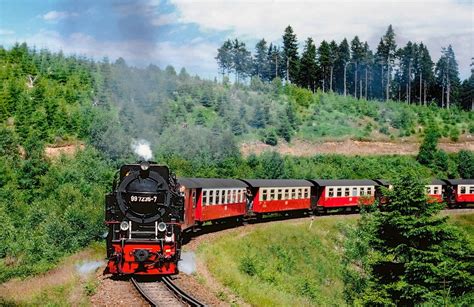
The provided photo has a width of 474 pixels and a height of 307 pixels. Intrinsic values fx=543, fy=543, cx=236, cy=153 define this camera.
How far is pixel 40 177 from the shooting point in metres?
48.6

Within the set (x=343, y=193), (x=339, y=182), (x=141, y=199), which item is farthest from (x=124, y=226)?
(x=343, y=193)

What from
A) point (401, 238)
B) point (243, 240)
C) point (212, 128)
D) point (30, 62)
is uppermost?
point (30, 62)

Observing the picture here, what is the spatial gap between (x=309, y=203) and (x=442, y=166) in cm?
3475

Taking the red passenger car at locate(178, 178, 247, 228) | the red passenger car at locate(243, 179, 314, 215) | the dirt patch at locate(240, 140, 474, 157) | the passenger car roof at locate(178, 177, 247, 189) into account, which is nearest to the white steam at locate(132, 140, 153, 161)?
the red passenger car at locate(178, 178, 247, 228)

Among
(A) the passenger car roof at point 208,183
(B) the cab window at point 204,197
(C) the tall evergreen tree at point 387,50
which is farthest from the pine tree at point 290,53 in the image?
(B) the cab window at point 204,197

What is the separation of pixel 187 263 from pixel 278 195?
1820 centimetres

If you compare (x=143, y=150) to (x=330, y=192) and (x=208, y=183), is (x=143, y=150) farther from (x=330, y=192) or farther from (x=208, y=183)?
(x=330, y=192)

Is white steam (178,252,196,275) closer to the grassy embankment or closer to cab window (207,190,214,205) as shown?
the grassy embankment

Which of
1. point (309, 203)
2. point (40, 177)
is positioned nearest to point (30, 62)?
point (40, 177)

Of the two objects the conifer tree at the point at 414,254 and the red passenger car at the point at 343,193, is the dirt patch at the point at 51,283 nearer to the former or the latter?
the conifer tree at the point at 414,254

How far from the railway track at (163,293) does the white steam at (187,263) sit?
1.94m

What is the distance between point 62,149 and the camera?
187 ft

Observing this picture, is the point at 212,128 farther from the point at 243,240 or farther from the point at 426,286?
the point at 426,286

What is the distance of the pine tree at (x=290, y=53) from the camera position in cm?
9631
